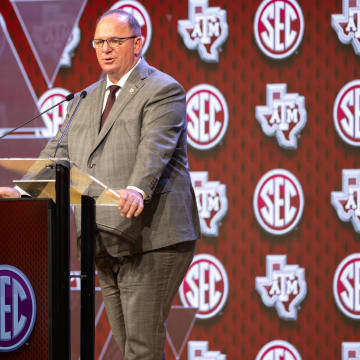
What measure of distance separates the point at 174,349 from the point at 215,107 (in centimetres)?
134

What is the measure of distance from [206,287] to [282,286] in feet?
1.33

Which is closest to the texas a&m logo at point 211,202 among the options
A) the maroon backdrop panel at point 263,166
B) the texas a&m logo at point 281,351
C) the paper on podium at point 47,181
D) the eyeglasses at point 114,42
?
the maroon backdrop panel at point 263,166

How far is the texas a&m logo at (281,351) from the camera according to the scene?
11.4ft

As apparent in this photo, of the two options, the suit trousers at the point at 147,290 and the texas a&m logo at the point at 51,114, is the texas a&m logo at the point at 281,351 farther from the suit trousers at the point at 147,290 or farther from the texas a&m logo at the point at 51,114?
the texas a&m logo at the point at 51,114

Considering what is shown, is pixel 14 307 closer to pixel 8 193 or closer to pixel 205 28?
pixel 8 193

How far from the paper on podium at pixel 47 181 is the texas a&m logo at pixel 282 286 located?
151 centimetres

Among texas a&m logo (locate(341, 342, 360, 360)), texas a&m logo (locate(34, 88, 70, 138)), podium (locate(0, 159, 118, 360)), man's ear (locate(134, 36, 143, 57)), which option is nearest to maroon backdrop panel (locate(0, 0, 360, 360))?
texas a&m logo (locate(341, 342, 360, 360))

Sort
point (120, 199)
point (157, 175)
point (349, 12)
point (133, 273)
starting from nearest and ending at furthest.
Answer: point (120, 199) → point (157, 175) → point (133, 273) → point (349, 12)

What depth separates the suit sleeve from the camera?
216 cm

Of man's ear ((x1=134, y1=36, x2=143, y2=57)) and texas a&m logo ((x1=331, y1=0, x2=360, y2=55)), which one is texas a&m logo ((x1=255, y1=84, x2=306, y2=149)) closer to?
texas a&m logo ((x1=331, y1=0, x2=360, y2=55))

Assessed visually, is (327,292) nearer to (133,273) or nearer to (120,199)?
(133,273)

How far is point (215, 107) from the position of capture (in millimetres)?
3492

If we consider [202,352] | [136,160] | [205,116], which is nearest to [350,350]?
[202,352]

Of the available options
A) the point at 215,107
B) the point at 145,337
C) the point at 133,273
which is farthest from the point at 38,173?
the point at 215,107
